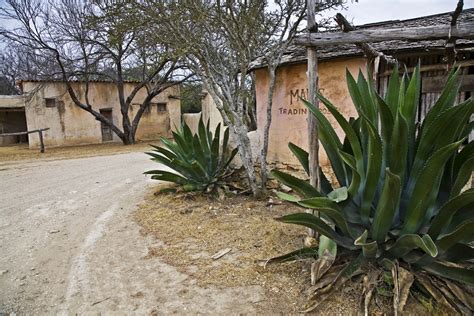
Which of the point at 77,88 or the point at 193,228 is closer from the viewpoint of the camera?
the point at 193,228

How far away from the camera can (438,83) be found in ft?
15.5

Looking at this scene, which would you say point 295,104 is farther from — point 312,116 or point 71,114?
point 71,114

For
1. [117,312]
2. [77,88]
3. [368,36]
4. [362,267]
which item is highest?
[77,88]

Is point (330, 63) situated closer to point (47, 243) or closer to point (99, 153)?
point (47, 243)

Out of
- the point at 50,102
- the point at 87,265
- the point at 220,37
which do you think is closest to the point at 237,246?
the point at 87,265

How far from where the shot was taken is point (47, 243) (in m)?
4.06

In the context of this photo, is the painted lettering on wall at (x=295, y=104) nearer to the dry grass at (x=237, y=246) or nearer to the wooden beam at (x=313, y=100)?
the dry grass at (x=237, y=246)

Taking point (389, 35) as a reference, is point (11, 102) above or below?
above

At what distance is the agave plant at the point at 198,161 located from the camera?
560cm

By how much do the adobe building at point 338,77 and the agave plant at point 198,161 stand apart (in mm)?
1105

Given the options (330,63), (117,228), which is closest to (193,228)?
(117,228)

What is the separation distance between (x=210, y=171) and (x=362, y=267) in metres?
3.49

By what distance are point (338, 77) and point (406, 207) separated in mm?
3350

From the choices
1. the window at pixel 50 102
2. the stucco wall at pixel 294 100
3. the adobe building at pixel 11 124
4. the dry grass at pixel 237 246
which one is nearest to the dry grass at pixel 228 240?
the dry grass at pixel 237 246
